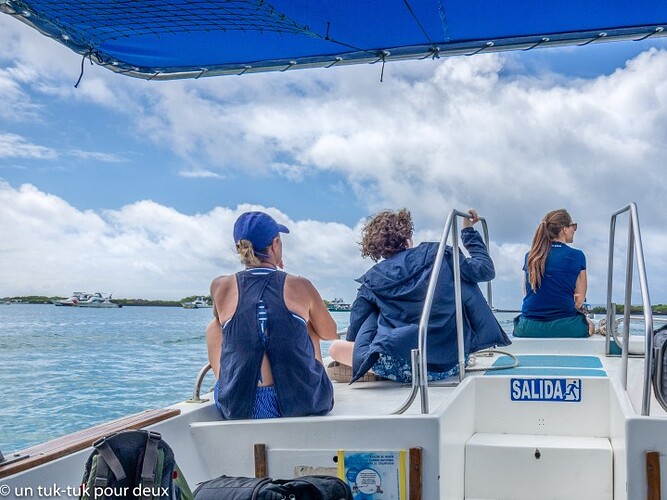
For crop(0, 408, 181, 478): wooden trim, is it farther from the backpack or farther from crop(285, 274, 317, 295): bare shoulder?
crop(285, 274, 317, 295): bare shoulder

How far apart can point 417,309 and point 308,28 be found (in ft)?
4.49

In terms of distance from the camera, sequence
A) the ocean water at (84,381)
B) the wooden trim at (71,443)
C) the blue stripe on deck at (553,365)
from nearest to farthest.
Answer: the wooden trim at (71,443) < the blue stripe on deck at (553,365) < the ocean water at (84,381)

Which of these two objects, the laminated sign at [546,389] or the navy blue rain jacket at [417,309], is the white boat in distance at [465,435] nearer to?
the laminated sign at [546,389]

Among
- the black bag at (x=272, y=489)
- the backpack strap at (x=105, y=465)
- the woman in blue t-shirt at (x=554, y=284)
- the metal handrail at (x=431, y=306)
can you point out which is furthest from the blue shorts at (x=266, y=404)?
the woman in blue t-shirt at (x=554, y=284)

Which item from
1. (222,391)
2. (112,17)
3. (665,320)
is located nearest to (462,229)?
(665,320)

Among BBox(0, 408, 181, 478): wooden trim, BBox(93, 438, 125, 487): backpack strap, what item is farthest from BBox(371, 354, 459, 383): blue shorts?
BBox(93, 438, 125, 487): backpack strap

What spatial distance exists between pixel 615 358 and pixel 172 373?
26.3ft

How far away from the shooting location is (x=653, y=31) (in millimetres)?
3180

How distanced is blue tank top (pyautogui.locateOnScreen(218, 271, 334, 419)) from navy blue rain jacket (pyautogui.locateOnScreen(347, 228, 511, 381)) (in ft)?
2.62

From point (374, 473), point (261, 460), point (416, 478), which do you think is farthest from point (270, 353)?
point (416, 478)

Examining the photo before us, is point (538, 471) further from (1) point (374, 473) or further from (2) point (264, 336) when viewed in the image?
(2) point (264, 336)

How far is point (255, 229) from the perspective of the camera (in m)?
2.64

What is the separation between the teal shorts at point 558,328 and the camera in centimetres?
471

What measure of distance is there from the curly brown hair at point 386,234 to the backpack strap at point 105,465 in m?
1.92
